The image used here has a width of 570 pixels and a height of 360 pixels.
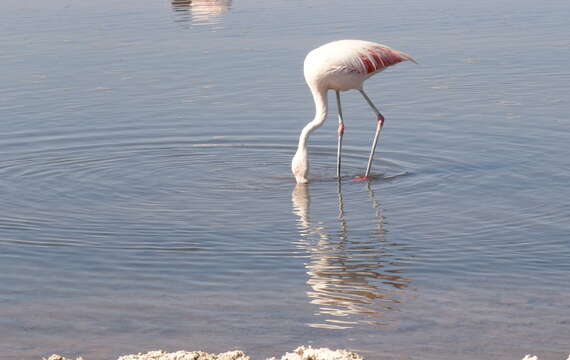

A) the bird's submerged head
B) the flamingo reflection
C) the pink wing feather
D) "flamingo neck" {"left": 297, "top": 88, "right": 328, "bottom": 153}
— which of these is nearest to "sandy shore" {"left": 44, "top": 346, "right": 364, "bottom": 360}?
the flamingo reflection

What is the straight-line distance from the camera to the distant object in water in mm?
23092

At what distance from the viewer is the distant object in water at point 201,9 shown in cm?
2309

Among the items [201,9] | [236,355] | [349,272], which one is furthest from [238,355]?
[201,9]

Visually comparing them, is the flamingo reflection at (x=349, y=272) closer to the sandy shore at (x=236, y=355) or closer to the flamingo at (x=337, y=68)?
the sandy shore at (x=236, y=355)

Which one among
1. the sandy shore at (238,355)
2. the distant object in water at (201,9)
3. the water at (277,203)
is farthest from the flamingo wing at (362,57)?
the distant object in water at (201,9)

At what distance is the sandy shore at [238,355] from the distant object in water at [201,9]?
17.7 m

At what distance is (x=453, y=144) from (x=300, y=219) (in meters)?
3.03

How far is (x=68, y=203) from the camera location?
9188mm

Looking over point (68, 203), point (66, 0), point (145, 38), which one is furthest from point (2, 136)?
point (66, 0)

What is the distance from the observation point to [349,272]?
7.11m

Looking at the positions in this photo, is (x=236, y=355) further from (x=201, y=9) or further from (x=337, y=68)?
(x=201, y=9)

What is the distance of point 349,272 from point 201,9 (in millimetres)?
18403

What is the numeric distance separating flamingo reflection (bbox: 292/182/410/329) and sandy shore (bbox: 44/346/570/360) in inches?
31.3

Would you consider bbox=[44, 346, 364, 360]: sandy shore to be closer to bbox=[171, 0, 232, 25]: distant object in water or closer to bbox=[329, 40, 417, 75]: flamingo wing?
bbox=[329, 40, 417, 75]: flamingo wing
